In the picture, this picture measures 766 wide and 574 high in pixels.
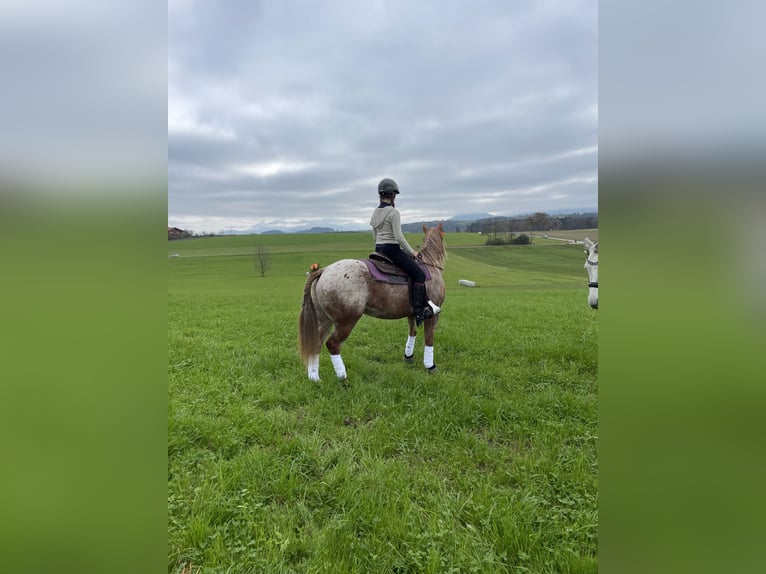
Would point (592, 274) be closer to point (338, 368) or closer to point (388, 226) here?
point (388, 226)

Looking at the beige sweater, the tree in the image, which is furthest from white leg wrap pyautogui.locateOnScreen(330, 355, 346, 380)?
the tree

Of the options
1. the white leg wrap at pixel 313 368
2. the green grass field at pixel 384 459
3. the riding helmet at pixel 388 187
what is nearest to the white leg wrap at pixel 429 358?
the green grass field at pixel 384 459

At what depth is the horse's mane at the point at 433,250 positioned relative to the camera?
5.77 metres

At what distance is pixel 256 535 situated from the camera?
2.33 metres

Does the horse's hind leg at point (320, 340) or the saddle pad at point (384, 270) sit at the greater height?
the saddle pad at point (384, 270)

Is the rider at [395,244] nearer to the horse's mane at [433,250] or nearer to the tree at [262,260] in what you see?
the horse's mane at [433,250]

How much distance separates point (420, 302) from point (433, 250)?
1153mm

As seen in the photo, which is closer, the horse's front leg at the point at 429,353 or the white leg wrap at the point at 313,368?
the white leg wrap at the point at 313,368

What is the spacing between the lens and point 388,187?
4957mm

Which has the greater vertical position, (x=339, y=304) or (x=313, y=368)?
(x=339, y=304)

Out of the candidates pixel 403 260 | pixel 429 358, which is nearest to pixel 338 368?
pixel 429 358

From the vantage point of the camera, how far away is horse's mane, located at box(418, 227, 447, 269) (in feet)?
18.9
